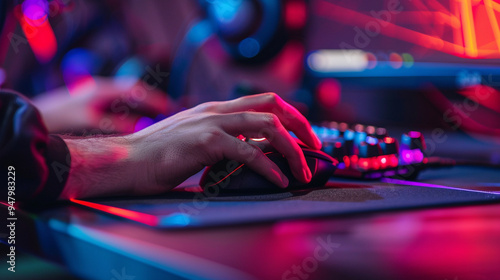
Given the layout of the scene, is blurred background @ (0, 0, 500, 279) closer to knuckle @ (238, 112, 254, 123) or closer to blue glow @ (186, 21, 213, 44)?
blue glow @ (186, 21, 213, 44)

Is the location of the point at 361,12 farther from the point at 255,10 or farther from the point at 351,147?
the point at 351,147

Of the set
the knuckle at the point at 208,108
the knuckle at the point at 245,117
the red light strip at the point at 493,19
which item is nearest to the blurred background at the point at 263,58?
the red light strip at the point at 493,19

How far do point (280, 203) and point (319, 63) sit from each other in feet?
2.97

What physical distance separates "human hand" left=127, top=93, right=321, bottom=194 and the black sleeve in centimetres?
9

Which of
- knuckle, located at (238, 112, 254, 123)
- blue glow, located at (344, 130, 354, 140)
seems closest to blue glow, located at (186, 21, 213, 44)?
blue glow, located at (344, 130, 354, 140)

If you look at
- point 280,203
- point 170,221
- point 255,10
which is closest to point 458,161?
point 280,203

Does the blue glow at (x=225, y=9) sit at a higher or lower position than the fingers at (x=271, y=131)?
higher

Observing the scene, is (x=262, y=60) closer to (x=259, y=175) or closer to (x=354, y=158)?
(x=354, y=158)

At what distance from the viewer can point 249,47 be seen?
1603 mm

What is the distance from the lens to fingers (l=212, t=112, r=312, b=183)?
516 mm

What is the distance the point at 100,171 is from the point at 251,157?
0.15 m

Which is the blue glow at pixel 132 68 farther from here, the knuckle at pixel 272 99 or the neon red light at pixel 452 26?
the knuckle at pixel 272 99

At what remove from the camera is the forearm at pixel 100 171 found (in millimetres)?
465

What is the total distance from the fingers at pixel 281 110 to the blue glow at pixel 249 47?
0.99m
